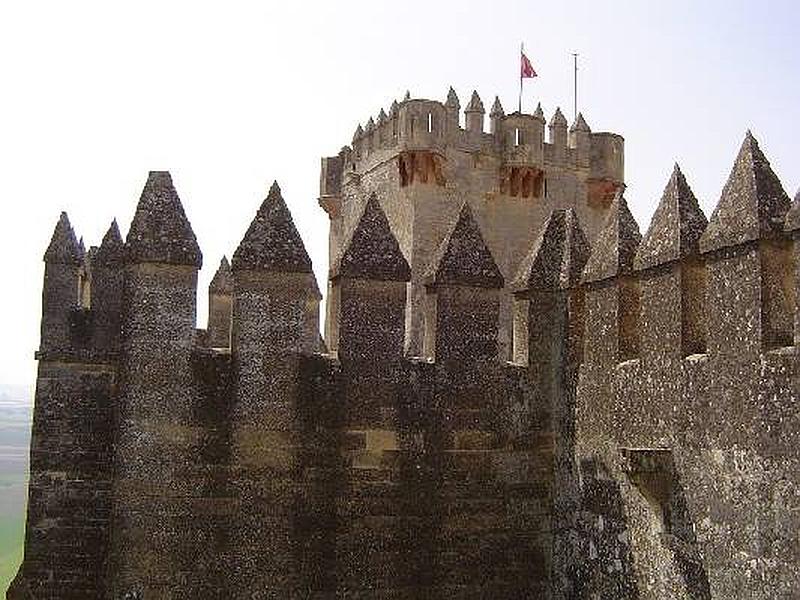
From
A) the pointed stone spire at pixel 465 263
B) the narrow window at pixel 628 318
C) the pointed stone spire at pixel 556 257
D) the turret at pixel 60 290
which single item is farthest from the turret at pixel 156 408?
the narrow window at pixel 628 318

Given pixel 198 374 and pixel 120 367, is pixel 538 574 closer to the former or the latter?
pixel 198 374

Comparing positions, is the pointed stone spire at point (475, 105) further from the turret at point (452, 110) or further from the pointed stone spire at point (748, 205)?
the pointed stone spire at point (748, 205)

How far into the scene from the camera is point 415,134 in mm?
23734

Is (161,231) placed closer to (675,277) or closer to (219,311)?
(675,277)

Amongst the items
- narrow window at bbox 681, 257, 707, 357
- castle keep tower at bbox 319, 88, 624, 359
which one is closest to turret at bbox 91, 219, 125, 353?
narrow window at bbox 681, 257, 707, 357

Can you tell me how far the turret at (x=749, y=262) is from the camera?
241 inches

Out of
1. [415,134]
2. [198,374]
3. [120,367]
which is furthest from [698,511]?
[415,134]

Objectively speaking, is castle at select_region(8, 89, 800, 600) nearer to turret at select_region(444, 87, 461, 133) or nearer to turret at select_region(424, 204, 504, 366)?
turret at select_region(424, 204, 504, 366)

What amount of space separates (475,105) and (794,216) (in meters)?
19.6

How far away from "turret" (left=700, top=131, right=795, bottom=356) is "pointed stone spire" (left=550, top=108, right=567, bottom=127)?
64.0 feet

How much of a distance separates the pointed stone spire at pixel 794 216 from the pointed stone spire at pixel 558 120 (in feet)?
66.6

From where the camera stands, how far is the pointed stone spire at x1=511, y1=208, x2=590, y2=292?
29.6ft

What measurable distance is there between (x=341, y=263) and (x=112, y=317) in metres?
2.07

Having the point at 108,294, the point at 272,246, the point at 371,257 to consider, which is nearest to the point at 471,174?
the point at 371,257
